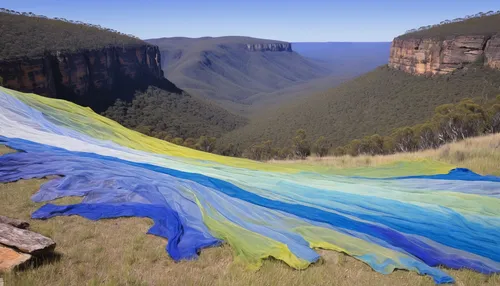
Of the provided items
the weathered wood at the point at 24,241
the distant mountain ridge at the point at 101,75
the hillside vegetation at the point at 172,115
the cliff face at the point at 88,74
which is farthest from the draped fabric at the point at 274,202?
the hillside vegetation at the point at 172,115

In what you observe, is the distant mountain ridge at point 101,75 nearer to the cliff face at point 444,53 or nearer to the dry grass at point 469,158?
the dry grass at point 469,158

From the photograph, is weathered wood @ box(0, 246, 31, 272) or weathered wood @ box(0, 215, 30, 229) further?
weathered wood @ box(0, 215, 30, 229)

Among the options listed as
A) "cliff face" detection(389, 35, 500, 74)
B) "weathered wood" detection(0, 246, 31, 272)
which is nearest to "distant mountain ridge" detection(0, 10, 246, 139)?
"weathered wood" detection(0, 246, 31, 272)

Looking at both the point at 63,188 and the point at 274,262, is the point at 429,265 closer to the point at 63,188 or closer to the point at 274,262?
the point at 274,262

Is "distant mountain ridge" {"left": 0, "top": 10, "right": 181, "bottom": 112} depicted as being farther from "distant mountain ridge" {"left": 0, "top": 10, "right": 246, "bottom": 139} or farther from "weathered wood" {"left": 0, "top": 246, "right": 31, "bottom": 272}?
"weathered wood" {"left": 0, "top": 246, "right": 31, "bottom": 272}

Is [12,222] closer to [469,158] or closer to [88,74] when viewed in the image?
[469,158]

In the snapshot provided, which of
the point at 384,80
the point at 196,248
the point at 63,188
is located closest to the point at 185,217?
the point at 196,248
